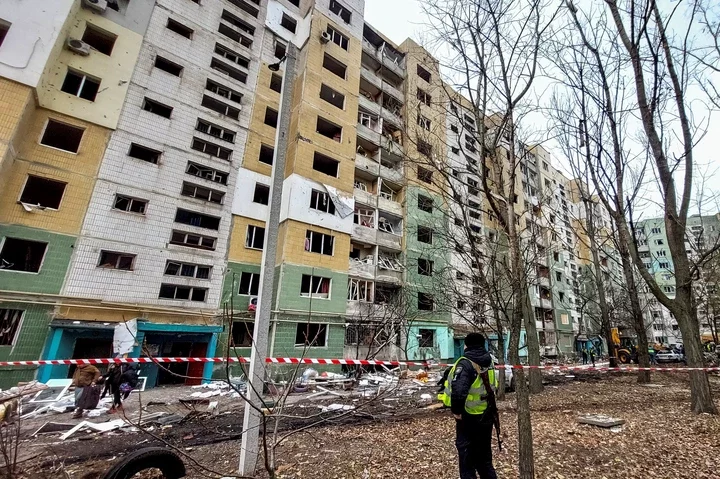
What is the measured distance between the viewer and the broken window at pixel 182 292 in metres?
17.4

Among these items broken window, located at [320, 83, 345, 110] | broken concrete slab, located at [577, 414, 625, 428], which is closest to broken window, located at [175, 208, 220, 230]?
broken window, located at [320, 83, 345, 110]

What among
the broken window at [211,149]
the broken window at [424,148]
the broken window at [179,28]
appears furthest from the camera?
the broken window at [179,28]

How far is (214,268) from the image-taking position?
19.0m

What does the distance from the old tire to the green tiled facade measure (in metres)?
15.3

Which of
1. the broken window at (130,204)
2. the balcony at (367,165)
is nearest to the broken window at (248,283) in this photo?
the broken window at (130,204)

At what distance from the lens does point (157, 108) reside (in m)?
19.7

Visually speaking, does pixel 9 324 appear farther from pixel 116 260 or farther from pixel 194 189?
pixel 194 189

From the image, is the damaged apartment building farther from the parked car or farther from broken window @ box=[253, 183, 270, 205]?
the parked car

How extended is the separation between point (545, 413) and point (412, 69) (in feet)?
97.9

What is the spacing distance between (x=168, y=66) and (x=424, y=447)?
24817 millimetres

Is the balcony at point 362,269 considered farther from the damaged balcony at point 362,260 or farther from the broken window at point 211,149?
the broken window at point 211,149

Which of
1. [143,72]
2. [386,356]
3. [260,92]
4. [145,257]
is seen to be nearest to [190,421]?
[145,257]

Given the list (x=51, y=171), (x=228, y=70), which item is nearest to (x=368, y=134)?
(x=228, y=70)

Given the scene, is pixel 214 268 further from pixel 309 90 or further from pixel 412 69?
pixel 412 69
